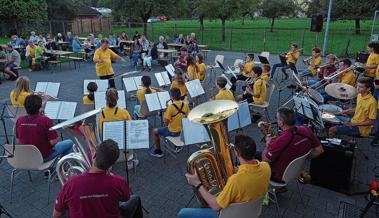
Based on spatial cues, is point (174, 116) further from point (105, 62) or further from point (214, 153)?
point (105, 62)

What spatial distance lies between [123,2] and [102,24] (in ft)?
38.9

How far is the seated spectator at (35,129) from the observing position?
4.89m

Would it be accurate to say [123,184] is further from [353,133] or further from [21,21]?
[21,21]

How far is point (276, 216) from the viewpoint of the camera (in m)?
4.62

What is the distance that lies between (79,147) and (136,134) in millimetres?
862

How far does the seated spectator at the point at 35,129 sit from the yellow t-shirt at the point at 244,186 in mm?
3195

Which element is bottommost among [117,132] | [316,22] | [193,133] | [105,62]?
[193,133]

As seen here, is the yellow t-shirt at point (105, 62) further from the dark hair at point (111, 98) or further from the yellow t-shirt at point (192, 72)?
the dark hair at point (111, 98)

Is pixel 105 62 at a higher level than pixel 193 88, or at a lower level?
higher

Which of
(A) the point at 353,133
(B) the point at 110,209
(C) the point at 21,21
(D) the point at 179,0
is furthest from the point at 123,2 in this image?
(B) the point at 110,209

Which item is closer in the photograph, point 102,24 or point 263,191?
point 263,191

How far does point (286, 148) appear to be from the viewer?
4320 mm

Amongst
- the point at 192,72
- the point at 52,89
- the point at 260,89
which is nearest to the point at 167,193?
the point at 260,89

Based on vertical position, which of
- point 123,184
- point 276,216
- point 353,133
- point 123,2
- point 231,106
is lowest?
point 276,216
